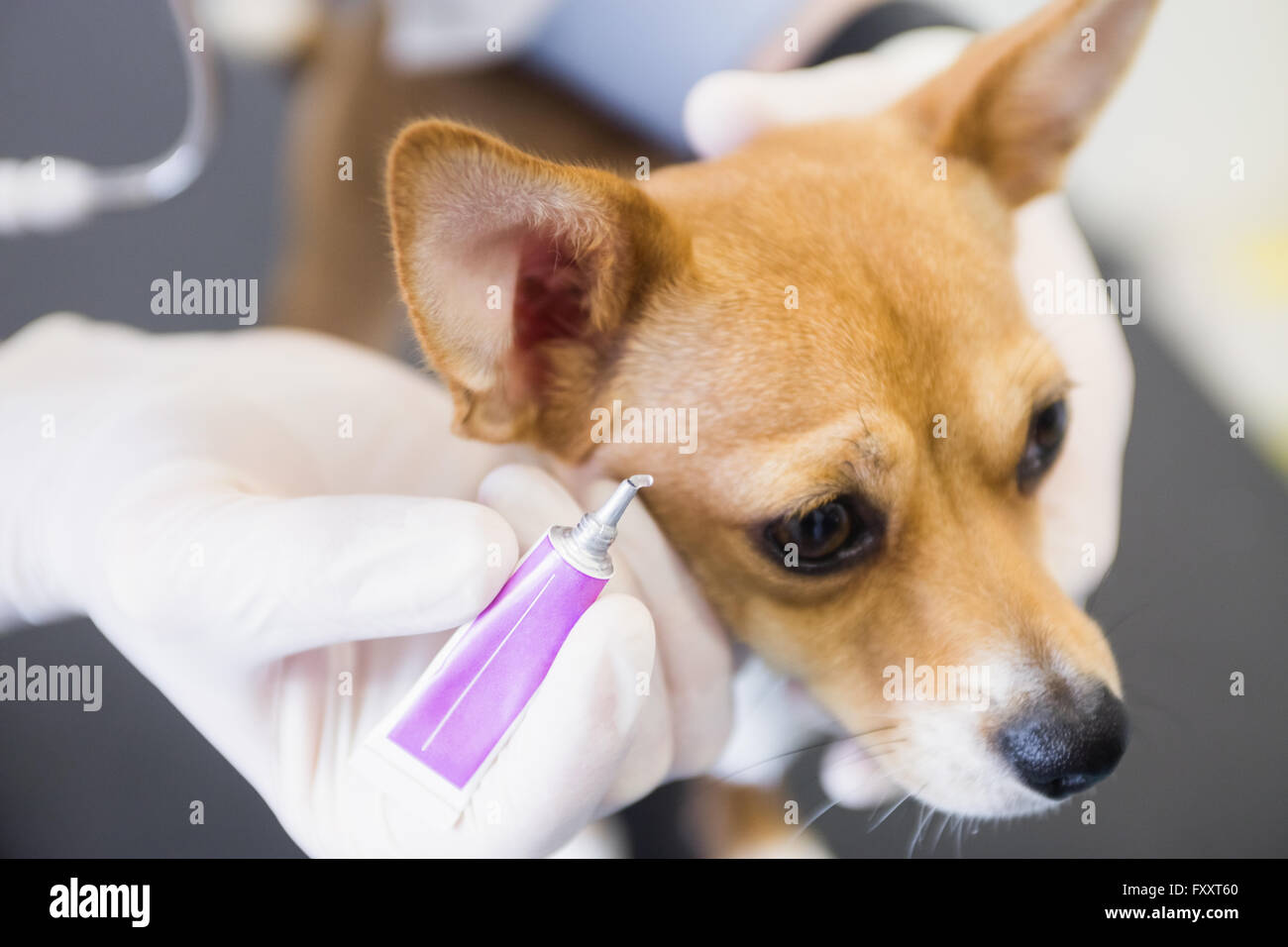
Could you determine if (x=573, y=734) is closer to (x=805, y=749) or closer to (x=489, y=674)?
(x=489, y=674)

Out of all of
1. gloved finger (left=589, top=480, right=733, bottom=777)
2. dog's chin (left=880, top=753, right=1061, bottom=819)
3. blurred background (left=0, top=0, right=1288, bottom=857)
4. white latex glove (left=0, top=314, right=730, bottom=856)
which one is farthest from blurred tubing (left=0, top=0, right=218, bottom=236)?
dog's chin (left=880, top=753, right=1061, bottom=819)

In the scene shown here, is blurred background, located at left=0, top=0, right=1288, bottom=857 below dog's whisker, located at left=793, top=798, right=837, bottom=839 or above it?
above

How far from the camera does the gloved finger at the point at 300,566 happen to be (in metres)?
0.82

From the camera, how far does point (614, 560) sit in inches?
37.3

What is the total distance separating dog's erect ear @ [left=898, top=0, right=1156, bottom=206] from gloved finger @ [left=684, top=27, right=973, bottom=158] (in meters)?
0.18

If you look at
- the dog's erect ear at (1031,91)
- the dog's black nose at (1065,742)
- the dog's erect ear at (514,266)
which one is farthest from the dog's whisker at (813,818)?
the dog's erect ear at (1031,91)

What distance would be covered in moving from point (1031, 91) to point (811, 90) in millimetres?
344

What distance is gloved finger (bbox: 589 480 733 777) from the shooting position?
0.96 metres

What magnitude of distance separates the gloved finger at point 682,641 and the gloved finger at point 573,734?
0.11 metres

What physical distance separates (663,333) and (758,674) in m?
0.44

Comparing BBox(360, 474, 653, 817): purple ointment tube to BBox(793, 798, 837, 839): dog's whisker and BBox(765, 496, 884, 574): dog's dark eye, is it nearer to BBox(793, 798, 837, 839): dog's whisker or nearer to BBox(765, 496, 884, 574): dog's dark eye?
BBox(765, 496, 884, 574): dog's dark eye

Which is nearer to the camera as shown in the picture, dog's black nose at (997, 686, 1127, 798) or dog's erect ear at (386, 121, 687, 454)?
dog's erect ear at (386, 121, 687, 454)
